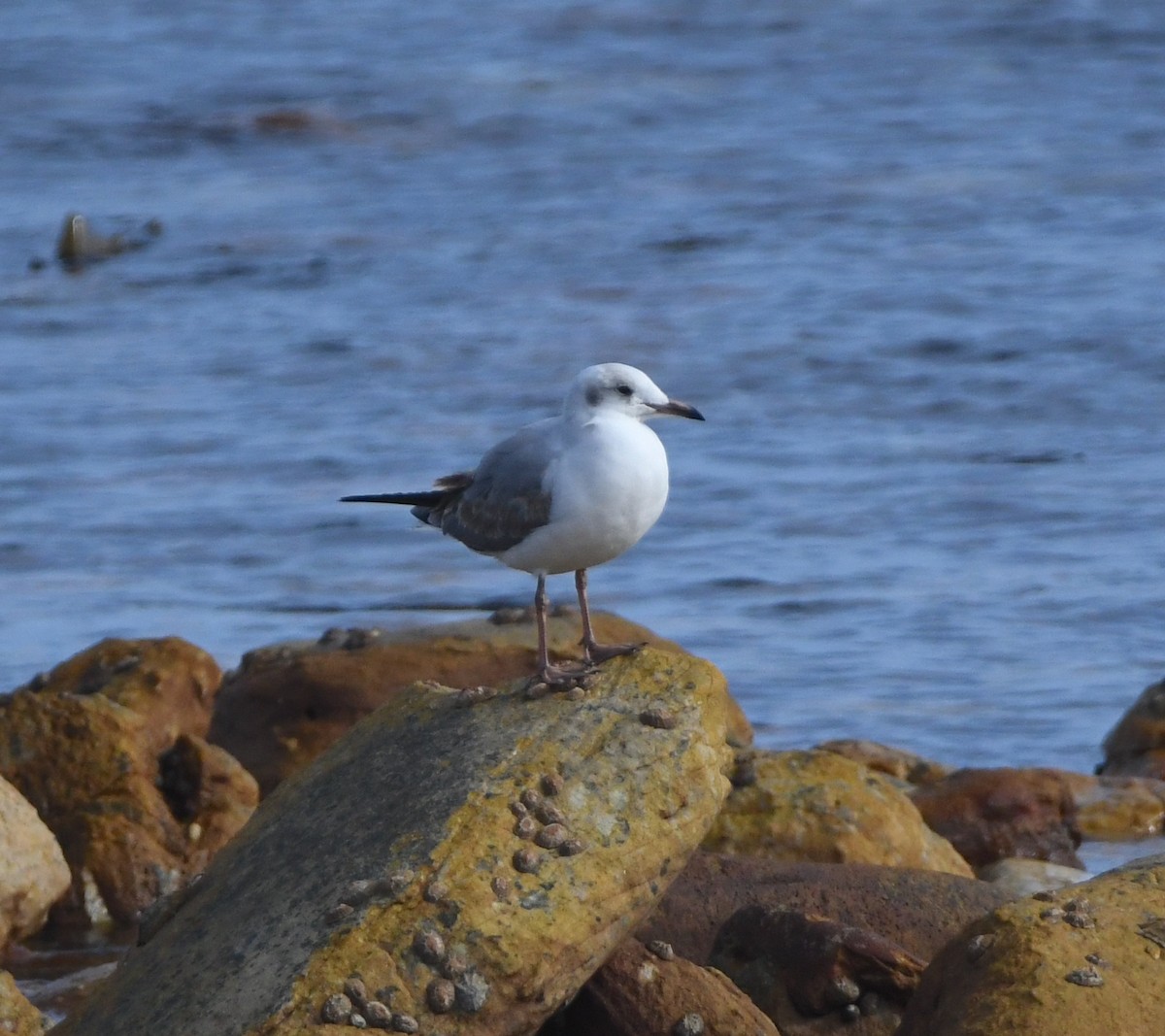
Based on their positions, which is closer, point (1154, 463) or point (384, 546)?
point (384, 546)

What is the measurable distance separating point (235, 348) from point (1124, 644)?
8081 mm

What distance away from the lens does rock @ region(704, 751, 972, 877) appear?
716 centimetres

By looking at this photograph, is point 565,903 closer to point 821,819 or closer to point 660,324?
point 821,819

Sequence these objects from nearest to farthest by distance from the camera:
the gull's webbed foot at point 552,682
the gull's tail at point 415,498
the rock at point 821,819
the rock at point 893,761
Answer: the gull's webbed foot at point 552,682 < the gull's tail at point 415,498 < the rock at point 821,819 < the rock at point 893,761

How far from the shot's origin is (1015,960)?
4.94 m

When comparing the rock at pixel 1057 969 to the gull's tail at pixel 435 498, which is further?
the gull's tail at pixel 435 498

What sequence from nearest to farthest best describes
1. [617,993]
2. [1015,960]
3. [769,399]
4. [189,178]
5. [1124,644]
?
[1015,960]
[617,993]
[1124,644]
[769,399]
[189,178]

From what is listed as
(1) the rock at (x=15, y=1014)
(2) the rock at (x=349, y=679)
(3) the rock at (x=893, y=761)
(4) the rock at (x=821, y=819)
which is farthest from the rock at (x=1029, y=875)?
(1) the rock at (x=15, y=1014)

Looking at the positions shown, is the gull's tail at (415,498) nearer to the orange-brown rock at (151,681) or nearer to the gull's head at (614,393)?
the gull's head at (614,393)

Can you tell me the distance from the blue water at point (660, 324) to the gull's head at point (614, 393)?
410cm

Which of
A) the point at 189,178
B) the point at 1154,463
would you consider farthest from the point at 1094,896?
the point at 189,178

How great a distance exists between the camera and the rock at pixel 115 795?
7422 millimetres

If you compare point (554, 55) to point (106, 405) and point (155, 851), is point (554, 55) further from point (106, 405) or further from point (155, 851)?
point (155, 851)

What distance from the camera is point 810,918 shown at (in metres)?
5.74
